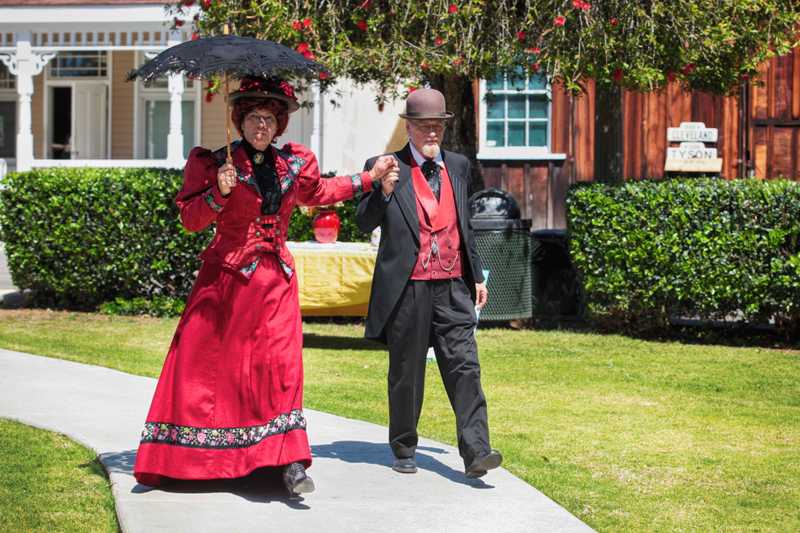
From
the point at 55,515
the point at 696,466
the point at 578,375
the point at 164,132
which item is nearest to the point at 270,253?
the point at 55,515

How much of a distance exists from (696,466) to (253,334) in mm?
2748

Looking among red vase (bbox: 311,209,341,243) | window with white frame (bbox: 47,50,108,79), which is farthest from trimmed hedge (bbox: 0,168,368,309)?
window with white frame (bbox: 47,50,108,79)

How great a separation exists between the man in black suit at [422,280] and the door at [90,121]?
1985 centimetres

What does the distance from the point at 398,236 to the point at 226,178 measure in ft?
3.40

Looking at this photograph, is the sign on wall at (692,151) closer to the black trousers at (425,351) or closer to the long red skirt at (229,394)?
the black trousers at (425,351)

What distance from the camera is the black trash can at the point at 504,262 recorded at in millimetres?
13359

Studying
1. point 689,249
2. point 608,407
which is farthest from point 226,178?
point 689,249

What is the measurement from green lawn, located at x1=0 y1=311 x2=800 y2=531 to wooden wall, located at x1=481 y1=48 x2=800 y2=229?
6959mm

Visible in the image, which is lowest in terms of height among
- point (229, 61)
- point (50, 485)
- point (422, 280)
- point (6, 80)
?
point (50, 485)

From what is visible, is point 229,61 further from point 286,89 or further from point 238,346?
point 238,346

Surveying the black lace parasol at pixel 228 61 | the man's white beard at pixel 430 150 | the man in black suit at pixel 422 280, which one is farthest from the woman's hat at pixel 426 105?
the black lace parasol at pixel 228 61

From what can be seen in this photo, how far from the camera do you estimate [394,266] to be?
22.3 ft

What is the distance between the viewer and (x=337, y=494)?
21.2 feet

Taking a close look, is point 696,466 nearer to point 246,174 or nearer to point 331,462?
point 331,462
